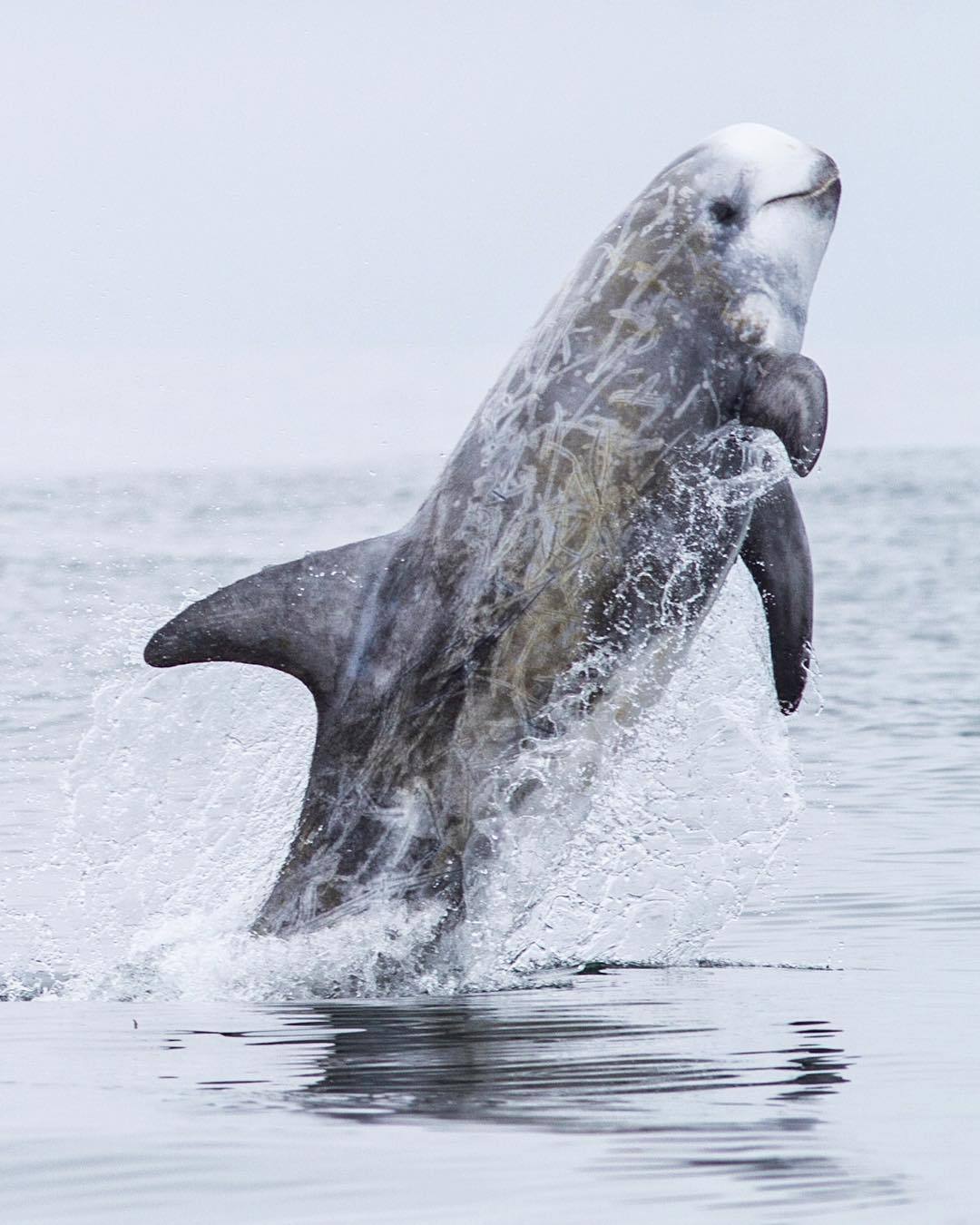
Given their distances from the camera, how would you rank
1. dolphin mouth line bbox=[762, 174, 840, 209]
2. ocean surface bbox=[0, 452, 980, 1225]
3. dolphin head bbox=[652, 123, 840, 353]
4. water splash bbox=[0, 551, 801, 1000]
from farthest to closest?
dolphin mouth line bbox=[762, 174, 840, 209]
dolphin head bbox=[652, 123, 840, 353]
water splash bbox=[0, 551, 801, 1000]
ocean surface bbox=[0, 452, 980, 1225]

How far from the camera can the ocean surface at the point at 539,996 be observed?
702 centimetres

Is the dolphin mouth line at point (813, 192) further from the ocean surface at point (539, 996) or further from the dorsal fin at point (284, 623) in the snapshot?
the dorsal fin at point (284, 623)

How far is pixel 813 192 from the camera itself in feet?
39.4

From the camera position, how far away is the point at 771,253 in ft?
38.5

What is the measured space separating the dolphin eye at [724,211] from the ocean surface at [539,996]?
1.89m

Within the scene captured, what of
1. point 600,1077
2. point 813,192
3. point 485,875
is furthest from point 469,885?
point 813,192

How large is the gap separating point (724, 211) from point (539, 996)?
156 inches

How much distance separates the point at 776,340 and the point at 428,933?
3338 millimetres

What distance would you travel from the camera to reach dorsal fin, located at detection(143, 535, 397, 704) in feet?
36.3

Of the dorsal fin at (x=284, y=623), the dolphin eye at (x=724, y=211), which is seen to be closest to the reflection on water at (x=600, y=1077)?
the dorsal fin at (x=284, y=623)

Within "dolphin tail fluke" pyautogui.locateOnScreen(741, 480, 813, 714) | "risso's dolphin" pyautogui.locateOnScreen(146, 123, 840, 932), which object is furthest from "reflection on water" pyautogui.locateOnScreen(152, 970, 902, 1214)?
"dolphin tail fluke" pyautogui.locateOnScreen(741, 480, 813, 714)

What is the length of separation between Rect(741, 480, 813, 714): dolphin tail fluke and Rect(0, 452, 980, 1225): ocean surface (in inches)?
14.3

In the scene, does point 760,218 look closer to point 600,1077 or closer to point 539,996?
point 539,996

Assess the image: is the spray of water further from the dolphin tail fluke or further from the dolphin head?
the dolphin head
